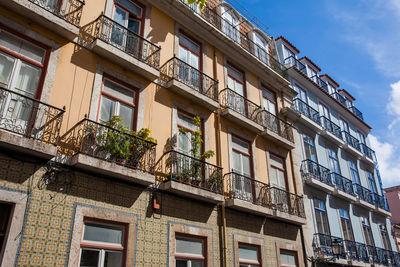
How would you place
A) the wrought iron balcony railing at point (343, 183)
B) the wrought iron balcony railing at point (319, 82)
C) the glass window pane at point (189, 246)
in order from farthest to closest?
the wrought iron balcony railing at point (319, 82) → the wrought iron balcony railing at point (343, 183) → the glass window pane at point (189, 246)

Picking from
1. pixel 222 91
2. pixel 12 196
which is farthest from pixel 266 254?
pixel 12 196

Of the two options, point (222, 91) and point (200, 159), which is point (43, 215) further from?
point (222, 91)

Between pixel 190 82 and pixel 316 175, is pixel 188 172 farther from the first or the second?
pixel 316 175

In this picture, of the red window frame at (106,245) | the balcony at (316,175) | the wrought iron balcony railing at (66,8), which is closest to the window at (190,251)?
the red window frame at (106,245)

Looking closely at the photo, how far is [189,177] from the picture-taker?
895 centimetres

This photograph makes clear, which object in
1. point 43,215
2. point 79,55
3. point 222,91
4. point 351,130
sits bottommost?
point 43,215

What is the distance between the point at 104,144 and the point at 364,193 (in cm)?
1528

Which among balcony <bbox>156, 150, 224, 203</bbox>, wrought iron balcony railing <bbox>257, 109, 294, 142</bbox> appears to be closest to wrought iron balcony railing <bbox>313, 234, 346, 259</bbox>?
wrought iron balcony railing <bbox>257, 109, 294, 142</bbox>

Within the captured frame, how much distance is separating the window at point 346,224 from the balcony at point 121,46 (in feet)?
36.3

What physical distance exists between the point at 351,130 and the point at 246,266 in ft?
46.9

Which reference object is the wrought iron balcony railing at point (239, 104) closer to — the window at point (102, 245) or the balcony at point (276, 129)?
the balcony at point (276, 129)

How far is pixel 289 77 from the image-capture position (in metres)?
16.6

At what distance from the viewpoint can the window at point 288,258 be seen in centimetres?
1112

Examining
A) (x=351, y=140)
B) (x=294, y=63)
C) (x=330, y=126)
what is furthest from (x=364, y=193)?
(x=294, y=63)
